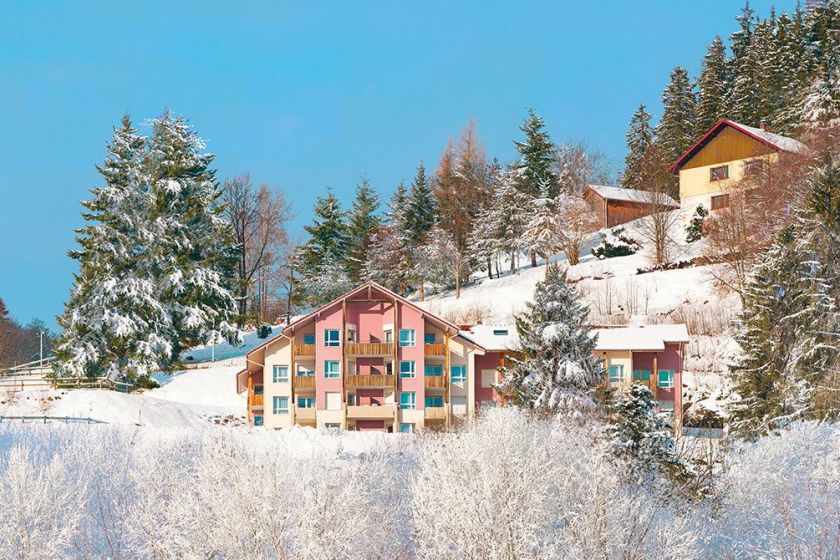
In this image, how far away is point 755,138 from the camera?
67.3m

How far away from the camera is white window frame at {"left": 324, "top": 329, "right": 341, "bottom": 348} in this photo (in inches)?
1956

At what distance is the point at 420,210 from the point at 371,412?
2980 cm

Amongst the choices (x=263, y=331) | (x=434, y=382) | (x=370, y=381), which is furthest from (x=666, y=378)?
(x=263, y=331)

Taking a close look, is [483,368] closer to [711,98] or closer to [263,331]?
[263,331]

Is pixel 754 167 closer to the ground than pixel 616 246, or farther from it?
farther from it

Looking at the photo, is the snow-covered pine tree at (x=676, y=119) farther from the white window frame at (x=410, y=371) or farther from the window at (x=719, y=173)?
the white window frame at (x=410, y=371)

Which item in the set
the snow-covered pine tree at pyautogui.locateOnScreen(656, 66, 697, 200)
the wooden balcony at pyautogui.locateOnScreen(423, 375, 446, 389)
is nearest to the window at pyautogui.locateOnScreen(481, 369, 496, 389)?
the wooden balcony at pyautogui.locateOnScreen(423, 375, 446, 389)

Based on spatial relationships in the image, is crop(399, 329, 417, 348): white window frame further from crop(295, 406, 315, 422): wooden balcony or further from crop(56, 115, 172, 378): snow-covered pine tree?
crop(56, 115, 172, 378): snow-covered pine tree

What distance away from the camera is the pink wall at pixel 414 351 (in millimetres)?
48938

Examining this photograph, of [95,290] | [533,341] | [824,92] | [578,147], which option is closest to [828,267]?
[533,341]

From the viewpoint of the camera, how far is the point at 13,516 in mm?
25781

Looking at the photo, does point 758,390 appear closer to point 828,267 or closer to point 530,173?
point 828,267

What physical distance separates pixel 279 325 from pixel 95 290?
54.6ft

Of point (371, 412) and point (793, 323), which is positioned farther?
point (371, 412)
